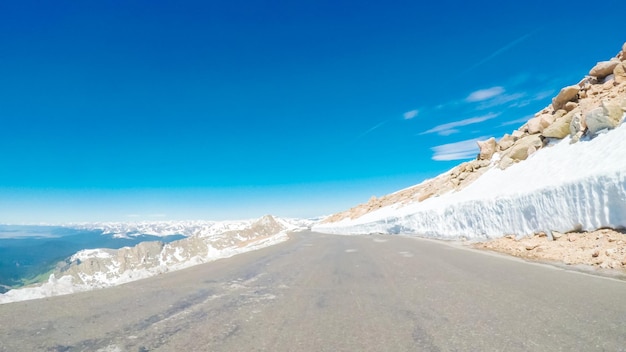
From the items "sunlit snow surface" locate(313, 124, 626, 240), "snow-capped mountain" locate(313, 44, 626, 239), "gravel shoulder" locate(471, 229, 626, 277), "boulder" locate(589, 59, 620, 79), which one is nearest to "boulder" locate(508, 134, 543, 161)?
"snow-capped mountain" locate(313, 44, 626, 239)

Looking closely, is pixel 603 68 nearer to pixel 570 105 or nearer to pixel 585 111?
pixel 570 105

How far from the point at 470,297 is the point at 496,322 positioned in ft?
5.04

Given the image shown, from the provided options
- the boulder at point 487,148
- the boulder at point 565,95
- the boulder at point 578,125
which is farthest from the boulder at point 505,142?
Answer: the boulder at point 578,125

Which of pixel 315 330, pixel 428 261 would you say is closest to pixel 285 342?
pixel 315 330

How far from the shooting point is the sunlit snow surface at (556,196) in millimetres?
10734

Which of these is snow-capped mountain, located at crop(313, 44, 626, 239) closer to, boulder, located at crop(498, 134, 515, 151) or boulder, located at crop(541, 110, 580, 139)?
boulder, located at crop(541, 110, 580, 139)

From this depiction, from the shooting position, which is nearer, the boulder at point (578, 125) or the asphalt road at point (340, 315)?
the asphalt road at point (340, 315)

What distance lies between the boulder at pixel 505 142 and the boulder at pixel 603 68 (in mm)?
10659

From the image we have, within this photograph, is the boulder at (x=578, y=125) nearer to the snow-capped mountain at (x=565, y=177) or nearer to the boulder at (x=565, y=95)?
the snow-capped mountain at (x=565, y=177)

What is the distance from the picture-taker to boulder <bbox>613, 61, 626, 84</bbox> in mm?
21578

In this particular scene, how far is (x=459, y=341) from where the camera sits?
397 centimetres

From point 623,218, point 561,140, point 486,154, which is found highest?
point 486,154

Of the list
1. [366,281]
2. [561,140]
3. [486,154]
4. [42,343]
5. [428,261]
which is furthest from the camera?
[486,154]

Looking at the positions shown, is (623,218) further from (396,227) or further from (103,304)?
(396,227)
